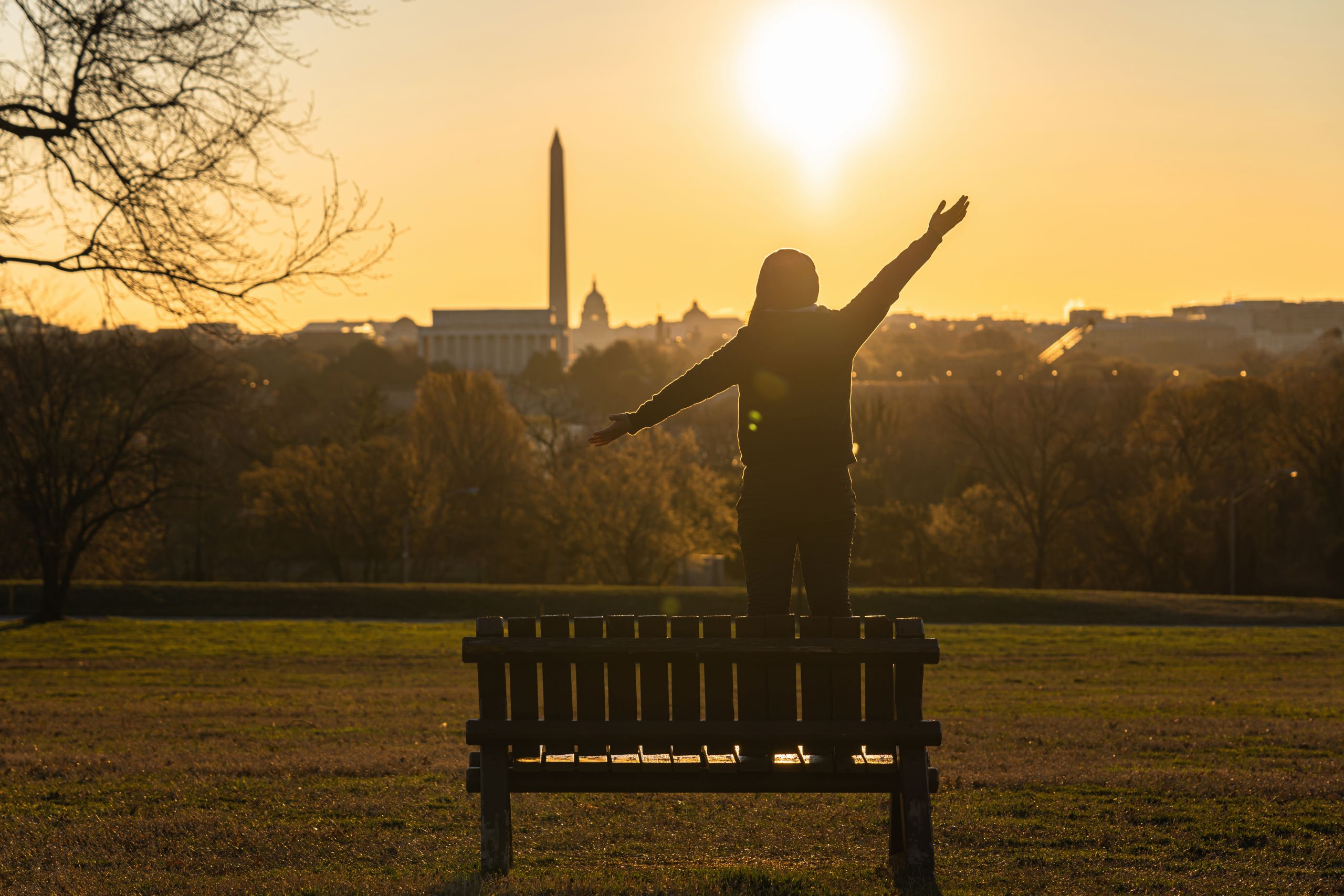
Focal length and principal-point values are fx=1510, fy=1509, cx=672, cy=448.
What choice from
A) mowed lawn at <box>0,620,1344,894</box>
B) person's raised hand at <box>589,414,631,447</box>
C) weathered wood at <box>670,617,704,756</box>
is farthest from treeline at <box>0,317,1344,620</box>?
weathered wood at <box>670,617,704,756</box>

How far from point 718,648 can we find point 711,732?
0.33m

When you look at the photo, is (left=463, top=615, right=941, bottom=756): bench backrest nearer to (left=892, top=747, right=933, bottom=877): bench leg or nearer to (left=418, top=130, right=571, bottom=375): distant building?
(left=892, top=747, right=933, bottom=877): bench leg

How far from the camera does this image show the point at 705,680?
5.66m

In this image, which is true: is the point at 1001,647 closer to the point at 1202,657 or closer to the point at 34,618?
the point at 1202,657

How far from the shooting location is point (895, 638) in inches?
222

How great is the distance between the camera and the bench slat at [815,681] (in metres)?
5.63

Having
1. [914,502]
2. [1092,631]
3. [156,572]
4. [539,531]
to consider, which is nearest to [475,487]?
[539,531]

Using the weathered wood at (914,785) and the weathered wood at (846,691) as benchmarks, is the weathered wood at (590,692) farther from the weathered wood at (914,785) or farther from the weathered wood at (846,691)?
the weathered wood at (914,785)

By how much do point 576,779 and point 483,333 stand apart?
165 metres

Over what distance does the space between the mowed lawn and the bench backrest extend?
565 mm

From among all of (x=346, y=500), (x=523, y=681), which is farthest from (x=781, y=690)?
(x=346, y=500)

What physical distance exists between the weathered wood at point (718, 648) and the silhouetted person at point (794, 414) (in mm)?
302

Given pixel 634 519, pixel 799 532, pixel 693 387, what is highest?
pixel 693 387

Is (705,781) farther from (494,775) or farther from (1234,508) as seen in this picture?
(1234,508)
